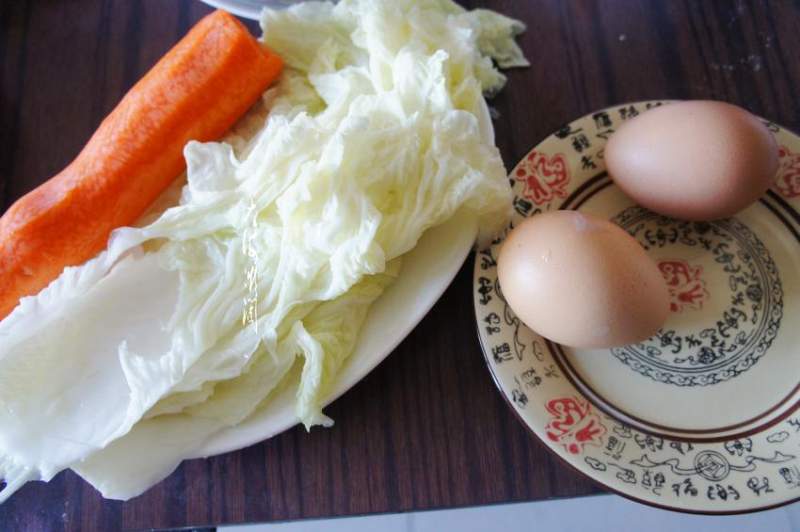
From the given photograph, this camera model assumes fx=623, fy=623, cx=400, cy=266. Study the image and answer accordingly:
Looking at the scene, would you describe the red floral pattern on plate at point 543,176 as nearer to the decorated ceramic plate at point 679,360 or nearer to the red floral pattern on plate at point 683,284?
the decorated ceramic plate at point 679,360

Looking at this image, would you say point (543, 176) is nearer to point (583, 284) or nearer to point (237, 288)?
point (583, 284)

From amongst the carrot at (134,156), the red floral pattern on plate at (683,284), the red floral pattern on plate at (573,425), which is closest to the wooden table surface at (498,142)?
the red floral pattern on plate at (573,425)

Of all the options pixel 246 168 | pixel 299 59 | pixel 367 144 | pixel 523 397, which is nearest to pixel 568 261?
pixel 523 397

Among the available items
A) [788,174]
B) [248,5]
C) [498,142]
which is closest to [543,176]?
[498,142]

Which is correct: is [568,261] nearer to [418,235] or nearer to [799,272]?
[418,235]

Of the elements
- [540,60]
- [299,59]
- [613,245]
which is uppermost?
[299,59]
